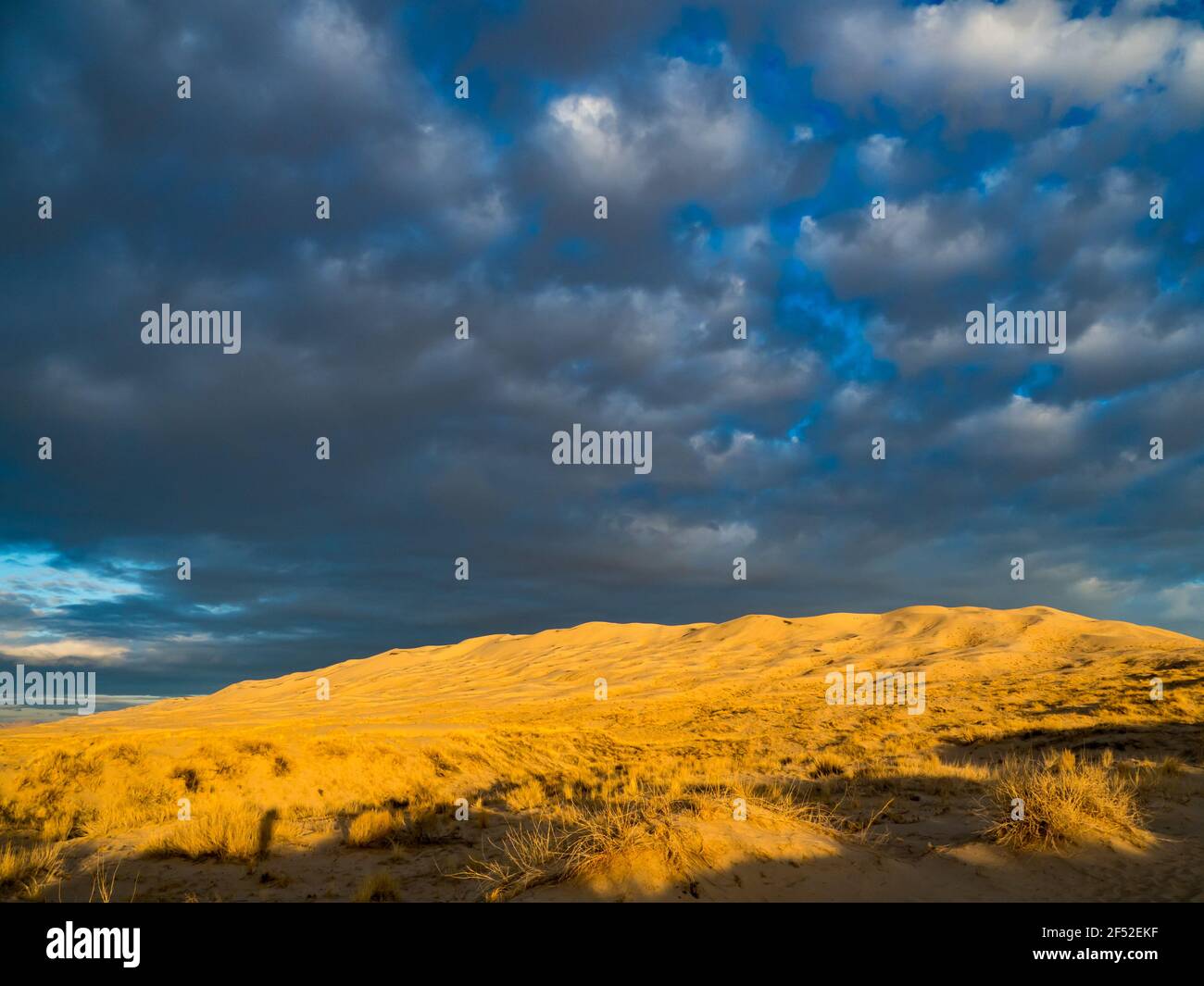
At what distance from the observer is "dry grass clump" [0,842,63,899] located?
8102 millimetres

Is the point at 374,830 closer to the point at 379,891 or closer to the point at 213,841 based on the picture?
the point at 213,841

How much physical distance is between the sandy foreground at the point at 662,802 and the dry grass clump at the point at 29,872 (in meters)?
0.04

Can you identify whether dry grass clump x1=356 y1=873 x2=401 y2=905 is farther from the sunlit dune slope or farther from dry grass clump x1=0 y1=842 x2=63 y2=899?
the sunlit dune slope

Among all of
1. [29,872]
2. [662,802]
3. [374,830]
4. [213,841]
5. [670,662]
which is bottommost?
[670,662]

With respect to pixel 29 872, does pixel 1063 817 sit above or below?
above

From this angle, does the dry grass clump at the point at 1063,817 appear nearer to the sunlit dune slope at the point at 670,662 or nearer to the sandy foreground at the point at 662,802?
the sandy foreground at the point at 662,802

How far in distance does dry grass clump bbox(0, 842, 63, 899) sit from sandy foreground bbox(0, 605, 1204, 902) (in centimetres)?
4

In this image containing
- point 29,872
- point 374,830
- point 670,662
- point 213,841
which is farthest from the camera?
point 670,662

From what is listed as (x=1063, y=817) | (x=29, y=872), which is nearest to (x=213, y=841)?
(x=29, y=872)

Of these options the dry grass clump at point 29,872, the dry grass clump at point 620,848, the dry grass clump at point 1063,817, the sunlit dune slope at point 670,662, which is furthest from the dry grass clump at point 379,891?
the sunlit dune slope at point 670,662

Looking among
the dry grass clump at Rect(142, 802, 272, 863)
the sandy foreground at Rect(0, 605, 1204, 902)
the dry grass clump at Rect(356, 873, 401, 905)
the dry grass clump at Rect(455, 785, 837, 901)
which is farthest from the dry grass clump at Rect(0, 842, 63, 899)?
the dry grass clump at Rect(455, 785, 837, 901)

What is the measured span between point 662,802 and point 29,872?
27.1ft

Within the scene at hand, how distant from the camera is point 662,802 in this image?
9.91 meters
